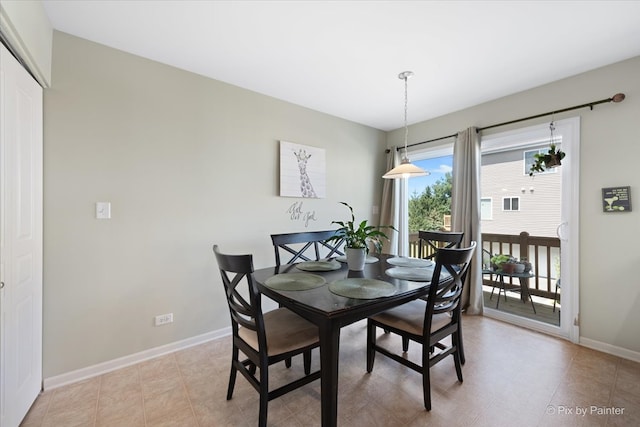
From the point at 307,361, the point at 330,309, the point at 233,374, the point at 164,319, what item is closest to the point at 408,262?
the point at 307,361

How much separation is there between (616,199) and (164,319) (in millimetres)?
4061

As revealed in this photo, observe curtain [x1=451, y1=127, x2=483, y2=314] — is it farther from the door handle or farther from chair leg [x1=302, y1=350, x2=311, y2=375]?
chair leg [x1=302, y1=350, x2=311, y2=375]

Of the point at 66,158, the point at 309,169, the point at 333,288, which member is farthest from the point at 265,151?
the point at 333,288

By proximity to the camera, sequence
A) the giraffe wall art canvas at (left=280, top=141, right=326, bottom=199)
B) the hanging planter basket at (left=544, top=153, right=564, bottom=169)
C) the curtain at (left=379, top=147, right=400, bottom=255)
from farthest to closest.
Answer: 1. the curtain at (left=379, top=147, right=400, bottom=255)
2. the giraffe wall art canvas at (left=280, top=141, right=326, bottom=199)
3. the hanging planter basket at (left=544, top=153, right=564, bottom=169)

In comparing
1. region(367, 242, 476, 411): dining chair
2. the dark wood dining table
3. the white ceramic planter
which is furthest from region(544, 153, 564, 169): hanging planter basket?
the white ceramic planter

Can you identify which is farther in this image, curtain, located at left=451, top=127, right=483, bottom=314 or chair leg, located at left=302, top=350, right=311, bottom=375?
curtain, located at left=451, top=127, right=483, bottom=314

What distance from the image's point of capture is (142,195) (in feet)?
7.24

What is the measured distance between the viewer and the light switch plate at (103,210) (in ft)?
6.64

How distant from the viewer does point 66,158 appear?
1.91 metres

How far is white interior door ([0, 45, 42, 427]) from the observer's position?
136 centimetres

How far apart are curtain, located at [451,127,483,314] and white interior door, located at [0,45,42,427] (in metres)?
3.76

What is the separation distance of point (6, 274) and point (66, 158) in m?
0.92

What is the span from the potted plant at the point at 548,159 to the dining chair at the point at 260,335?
8.92 ft

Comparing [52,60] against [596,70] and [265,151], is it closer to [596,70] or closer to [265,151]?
[265,151]
